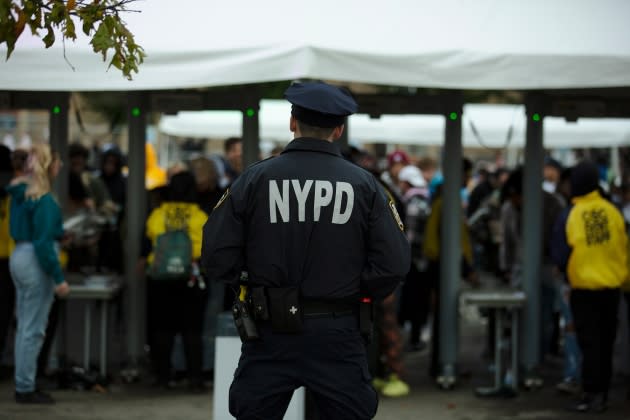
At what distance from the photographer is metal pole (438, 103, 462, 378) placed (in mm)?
9695

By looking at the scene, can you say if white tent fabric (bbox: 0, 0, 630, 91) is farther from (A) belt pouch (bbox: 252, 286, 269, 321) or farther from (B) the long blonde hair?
(A) belt pouch (bbox: 252, 286, 269, 321)

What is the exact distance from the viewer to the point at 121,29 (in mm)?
5734

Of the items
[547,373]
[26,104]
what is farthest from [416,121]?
[26,104]

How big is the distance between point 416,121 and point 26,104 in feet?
30.0

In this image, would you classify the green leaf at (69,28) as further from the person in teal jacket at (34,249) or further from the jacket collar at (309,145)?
the person in teal jacket at (34,249)

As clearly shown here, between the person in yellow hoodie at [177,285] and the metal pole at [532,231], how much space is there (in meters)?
2.61

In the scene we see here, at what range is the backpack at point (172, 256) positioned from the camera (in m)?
9.12

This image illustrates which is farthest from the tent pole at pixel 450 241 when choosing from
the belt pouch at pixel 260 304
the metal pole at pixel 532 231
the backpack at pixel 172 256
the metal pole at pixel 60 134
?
the belt pouch at pixel 260 304

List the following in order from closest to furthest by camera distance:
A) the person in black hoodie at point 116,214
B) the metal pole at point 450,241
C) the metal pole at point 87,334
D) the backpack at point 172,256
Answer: the backpack at point 172,256 → the metal pole at point 87,334 → the metal pole at point 450,241 → the person in black hoodie at point 116,214

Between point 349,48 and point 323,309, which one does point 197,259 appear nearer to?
point 349,48

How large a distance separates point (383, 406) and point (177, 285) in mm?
1849

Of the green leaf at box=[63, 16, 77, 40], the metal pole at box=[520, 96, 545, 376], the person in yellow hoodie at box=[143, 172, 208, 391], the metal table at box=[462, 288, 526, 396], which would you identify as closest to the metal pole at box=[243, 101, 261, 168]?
the person in yellow hoodie at box=[143, 172, 208, 391]

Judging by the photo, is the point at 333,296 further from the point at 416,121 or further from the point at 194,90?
the point at 416,121

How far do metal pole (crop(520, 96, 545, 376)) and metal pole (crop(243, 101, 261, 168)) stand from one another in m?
2.18
